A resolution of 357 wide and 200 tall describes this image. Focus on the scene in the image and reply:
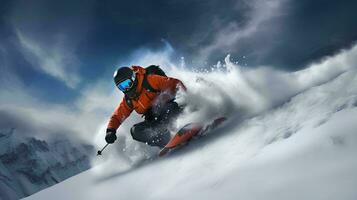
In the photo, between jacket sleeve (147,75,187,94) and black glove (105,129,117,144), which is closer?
jacket sleeve (147,75,187,94)

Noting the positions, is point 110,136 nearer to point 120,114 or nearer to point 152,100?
point 120,114

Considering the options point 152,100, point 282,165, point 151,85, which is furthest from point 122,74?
Result: point 282,165

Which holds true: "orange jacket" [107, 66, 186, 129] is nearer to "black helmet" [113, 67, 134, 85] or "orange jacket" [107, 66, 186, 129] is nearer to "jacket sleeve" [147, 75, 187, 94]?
"jacket sleeve" [147, 75, 187, 94]

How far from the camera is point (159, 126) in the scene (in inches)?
434

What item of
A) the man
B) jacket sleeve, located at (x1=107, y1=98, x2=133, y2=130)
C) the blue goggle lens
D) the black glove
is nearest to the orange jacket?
the man

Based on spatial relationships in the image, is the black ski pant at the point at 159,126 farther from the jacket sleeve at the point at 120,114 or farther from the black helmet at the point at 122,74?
the black helmet at the point at 122,74

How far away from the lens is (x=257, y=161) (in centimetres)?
432

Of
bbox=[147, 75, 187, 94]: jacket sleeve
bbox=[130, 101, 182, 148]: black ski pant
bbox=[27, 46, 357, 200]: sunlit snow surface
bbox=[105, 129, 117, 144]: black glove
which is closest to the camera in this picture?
bbox=[27, 46, 357, 200]: sunlit snow surface

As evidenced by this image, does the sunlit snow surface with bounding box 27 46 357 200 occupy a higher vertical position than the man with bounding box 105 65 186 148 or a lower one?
lower

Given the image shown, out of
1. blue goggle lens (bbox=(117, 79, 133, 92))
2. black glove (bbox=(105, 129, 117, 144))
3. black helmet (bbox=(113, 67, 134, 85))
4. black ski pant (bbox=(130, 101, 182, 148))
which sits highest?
black helmet (bbox=(113, 67, 134, 85))

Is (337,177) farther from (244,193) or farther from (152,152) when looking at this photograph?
(152,152)

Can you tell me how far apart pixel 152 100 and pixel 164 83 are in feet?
2.10

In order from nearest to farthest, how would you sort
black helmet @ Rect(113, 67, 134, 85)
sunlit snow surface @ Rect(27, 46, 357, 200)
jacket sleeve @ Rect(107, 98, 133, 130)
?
sunlit snow surface @ Rect(27, 46, 357, 200)
black helmet @ Rect(113, 67, 134, 85)
jacket sleeve @ Rect(107, 98, 133, 130)

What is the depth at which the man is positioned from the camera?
10.9m
